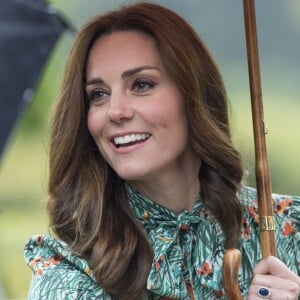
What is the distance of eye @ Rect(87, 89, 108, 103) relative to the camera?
3031 millimetres

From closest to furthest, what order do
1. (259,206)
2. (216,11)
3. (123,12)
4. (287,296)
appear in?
→ 1. (287,296)
2. (259,206)
3. (123,12)
4. (216,11)

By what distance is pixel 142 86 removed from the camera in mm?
2979

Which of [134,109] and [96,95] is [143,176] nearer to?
[134,109]

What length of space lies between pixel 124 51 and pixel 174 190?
435mm

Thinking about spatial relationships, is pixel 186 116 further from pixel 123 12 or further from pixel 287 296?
pixel 287 296

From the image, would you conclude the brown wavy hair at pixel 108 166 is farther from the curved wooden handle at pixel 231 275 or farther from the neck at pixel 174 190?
the curved wooden handle at pixel 231 275

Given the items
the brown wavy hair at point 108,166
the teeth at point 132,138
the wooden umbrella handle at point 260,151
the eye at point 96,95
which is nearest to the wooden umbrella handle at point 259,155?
the wooden umbrella handle at point 260,151

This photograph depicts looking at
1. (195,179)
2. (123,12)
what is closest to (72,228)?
(195,179)

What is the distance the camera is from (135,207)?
10.2ft

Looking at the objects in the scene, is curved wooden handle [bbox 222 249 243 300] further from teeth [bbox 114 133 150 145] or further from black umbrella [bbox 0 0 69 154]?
black umbrella [bbox 0 0 69 154]

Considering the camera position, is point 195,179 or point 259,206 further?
point 195,179

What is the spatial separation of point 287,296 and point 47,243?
2.44 ft

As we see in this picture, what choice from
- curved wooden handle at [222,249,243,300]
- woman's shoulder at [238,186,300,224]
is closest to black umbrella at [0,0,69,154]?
curved wooden handle at [222,249,243,300]

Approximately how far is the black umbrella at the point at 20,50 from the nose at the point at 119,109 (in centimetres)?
26
